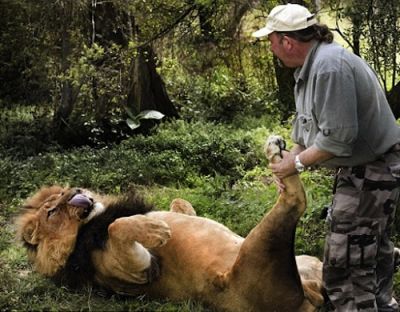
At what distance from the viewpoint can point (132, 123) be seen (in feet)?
39.1

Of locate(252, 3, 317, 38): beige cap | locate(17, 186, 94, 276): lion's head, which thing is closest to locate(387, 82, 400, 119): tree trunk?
locate(252, 3, 317, 38): beige cap

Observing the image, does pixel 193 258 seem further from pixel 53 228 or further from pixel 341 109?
pixel 341 109

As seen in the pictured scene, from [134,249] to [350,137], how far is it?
1.54 metres

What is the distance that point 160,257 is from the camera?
4.04 m

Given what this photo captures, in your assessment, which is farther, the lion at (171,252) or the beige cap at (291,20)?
the lion at (171,252)

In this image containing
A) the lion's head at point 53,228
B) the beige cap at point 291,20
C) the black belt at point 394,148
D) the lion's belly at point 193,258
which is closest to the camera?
the beige cap at point 291,20

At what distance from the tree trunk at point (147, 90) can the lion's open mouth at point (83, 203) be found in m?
7.81

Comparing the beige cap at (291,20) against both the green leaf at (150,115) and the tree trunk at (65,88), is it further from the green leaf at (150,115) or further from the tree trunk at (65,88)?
the green leaf at (150,115)

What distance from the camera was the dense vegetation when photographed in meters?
7.30

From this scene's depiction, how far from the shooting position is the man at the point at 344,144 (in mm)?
3129

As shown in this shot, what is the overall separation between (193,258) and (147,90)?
29.7ft

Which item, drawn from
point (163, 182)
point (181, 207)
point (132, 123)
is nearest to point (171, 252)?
point (181, 207)

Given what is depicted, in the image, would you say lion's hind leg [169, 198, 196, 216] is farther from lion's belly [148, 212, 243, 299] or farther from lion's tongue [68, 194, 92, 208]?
lion's tongue [68, 194, 92, 208]

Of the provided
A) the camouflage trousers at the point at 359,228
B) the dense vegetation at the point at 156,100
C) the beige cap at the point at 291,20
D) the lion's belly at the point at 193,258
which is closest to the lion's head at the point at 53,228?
the dense vegetation at the point at 156,100
